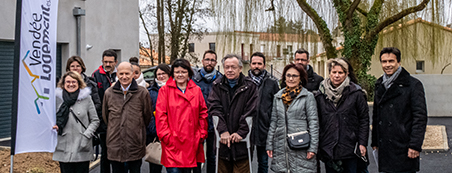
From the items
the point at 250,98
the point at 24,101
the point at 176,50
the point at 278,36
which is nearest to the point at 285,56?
the point at 278,36

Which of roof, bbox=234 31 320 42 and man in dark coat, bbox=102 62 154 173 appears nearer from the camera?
man in dark coat, bbox=102 62 154 173

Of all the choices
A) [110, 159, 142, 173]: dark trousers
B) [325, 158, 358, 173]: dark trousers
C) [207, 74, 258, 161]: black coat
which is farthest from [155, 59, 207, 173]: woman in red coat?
[325, 158, 358, 173]: dark trousers

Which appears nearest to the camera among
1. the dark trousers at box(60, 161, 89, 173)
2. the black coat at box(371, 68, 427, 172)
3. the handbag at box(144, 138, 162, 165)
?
the black coat at box(371, 68, 427, 172)

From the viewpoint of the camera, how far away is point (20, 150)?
14.6 feet

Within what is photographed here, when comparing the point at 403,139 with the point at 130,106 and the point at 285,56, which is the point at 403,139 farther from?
the point at 285,56

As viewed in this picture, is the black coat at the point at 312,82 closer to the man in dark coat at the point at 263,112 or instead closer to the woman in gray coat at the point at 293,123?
the man in dark coat at the point at 263,112

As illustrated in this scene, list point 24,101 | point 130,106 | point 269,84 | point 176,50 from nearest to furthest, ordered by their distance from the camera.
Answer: point 24,101 < point 130,106 < point 269,84 < point 176,50

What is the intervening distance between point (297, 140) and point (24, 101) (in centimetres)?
300

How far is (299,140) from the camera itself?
4.16 meters

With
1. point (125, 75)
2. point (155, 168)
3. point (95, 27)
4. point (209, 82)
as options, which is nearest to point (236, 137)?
point (209, 82)

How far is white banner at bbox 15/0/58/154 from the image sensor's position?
4344 mm

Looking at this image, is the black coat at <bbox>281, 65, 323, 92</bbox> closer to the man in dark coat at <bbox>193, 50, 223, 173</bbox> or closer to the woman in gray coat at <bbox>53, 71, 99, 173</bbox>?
the man in dark coat at <bbox>193, 50, 223, 173</bbox>

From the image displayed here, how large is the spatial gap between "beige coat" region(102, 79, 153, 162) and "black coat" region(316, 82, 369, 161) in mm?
2112

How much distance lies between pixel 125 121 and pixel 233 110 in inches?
50.5
